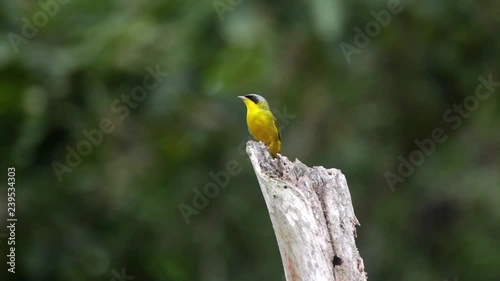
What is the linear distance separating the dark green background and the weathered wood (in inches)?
184

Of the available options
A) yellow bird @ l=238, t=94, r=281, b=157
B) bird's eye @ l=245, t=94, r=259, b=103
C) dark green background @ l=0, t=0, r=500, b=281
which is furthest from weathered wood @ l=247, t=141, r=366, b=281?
dark green background @ l=0, t=0, r=500, b=281

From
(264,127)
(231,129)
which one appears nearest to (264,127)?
(264,127)

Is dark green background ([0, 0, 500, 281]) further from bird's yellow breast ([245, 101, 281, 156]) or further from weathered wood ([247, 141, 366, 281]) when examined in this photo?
weathered wood ([247, 141, 366, 281])

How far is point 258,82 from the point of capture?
457 inches

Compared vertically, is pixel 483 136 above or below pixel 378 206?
above

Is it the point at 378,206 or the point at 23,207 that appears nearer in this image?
the point at 23,207

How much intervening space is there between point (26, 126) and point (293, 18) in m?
3.65

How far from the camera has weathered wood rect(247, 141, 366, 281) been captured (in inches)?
223

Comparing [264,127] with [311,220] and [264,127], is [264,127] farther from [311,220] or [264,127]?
[311,220]

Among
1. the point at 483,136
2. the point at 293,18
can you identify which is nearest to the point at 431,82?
the point at 483,136

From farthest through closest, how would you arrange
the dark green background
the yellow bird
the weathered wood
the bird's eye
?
the dark green background
the bird's eye
the yellow bird
the weathered wood

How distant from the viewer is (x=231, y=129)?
12.8 metres

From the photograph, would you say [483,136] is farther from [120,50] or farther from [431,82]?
[120,50]

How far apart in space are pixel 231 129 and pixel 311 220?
714 cm
